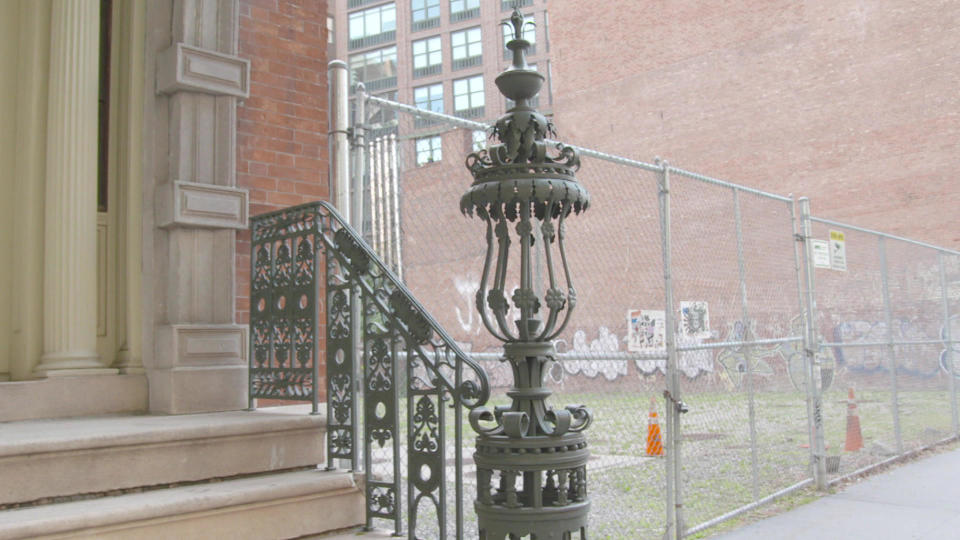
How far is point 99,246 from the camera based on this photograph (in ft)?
16.6

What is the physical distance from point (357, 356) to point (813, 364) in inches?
219

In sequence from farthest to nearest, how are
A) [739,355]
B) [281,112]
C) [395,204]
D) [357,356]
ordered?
[739,355] → [281,112] → [395,204] → [357,356]

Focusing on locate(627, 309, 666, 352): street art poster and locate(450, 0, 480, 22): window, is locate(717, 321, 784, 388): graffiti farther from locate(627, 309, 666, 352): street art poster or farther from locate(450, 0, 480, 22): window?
locate(450, 0, 480, 22): window

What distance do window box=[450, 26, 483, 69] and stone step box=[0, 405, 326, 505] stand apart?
43282 mm

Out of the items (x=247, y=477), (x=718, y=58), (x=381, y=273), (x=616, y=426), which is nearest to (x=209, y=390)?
(x=247, y=477)

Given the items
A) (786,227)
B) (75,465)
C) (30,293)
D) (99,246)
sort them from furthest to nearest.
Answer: (786,227)
(99,246)
(30,293)
(75,465)

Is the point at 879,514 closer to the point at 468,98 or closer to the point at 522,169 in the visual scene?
the point at 522,169

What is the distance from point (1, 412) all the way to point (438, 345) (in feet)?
8.34

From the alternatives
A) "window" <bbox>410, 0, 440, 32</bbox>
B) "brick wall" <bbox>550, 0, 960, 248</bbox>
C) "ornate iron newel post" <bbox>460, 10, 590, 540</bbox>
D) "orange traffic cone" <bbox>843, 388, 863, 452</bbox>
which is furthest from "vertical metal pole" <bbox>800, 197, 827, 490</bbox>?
"window" <bbox>410, 0, 440, 32</bbox>

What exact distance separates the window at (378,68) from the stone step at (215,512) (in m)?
46.9

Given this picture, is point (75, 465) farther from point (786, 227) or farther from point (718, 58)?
point (718, 58)

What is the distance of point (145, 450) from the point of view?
3760 mm

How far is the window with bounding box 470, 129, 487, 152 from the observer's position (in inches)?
215

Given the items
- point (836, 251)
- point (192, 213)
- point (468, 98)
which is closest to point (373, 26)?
point (468, 98)
